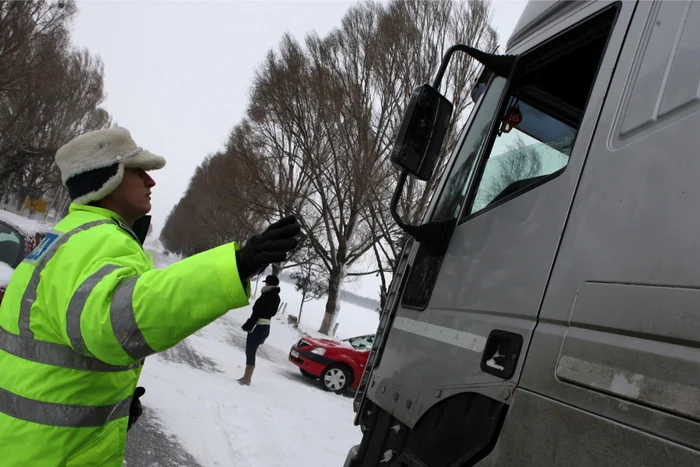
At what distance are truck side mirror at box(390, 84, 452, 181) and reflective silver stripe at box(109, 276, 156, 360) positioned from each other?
4.37 feet

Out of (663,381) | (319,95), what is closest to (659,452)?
(663,381)

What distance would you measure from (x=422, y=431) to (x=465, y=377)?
1.15 ft

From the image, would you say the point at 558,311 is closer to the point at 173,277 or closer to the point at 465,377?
the point at 465,377

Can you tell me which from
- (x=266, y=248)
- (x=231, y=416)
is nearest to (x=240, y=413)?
(x=231, y=416)

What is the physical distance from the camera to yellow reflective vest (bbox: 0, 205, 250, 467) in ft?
4.31

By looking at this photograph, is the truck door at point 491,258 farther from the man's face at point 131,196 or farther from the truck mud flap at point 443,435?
the man's face at point 131,196

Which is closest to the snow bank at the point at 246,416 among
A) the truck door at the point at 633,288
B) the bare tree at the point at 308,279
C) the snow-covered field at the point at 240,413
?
the snow-covered field at the point at 240,413

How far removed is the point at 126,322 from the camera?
1.30m

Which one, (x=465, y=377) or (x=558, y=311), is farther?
(x=465, y=377)

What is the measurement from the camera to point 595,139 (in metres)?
1.62

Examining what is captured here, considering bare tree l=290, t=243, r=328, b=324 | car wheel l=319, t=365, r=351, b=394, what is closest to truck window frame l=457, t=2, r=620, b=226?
car wheel l=319, t=365, r=351, b=394

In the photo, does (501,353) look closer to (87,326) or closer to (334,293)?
(87,326)

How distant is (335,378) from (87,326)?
29.1 ft

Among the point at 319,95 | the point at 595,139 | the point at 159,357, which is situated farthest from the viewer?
the point at 319,95
